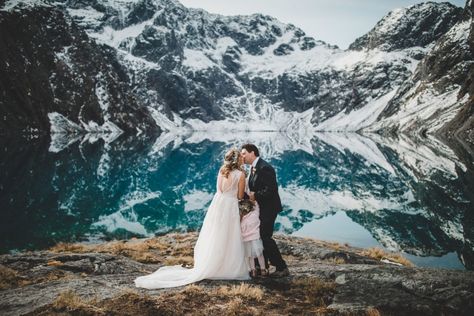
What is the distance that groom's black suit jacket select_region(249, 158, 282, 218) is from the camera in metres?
11.1

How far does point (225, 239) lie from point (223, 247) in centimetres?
23

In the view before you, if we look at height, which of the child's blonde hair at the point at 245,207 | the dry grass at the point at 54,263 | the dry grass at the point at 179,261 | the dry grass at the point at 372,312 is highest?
the child's blonde hair at the point at 245,207

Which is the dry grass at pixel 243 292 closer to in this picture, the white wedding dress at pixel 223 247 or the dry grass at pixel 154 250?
the white wedding dress at pixel 223 247

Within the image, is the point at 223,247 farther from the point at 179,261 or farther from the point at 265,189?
the point at 179,261

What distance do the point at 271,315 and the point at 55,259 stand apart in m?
9.46

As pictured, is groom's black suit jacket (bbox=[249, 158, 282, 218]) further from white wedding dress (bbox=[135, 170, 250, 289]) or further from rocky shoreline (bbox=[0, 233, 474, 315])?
rocky shoreline (bbox=[0, 233, 474, 315])

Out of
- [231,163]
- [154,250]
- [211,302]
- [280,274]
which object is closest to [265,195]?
[231,163]

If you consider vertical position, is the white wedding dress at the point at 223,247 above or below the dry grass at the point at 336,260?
above

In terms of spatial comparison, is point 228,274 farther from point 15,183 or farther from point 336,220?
point 15,183

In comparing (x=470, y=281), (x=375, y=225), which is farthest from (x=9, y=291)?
(x=375, y=225)

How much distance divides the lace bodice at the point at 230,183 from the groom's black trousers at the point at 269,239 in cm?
108

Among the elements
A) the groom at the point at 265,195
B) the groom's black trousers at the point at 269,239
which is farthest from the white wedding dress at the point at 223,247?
the groom's black trousers at the point at 269,239

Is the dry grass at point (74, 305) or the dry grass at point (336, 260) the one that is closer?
the dry grass at point (74, 305)

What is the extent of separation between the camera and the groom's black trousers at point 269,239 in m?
11.2
